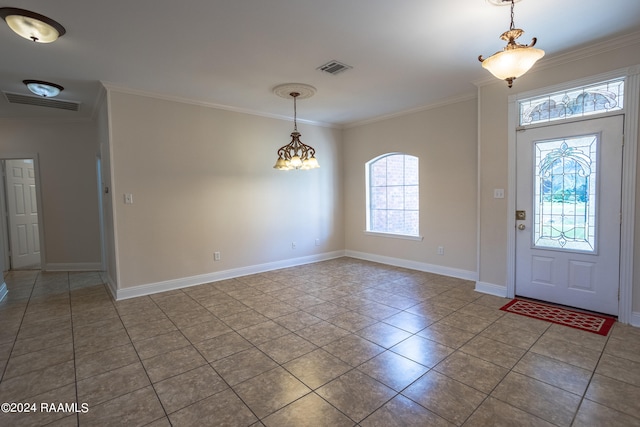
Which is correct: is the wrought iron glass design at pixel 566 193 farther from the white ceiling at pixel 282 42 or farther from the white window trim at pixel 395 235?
the white window trim at pixel 395 235

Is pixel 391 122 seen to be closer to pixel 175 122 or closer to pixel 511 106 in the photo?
pixel 511 106

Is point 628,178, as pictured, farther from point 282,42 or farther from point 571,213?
point 282,42

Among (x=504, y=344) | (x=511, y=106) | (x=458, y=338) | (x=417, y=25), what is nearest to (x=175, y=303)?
(x=458, y=338)

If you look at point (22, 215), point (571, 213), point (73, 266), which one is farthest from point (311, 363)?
point (22, 215)

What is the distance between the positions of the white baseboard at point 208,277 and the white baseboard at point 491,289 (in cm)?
291

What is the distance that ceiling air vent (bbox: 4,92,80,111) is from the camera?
13.8 ft

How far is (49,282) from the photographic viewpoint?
4902 millimetres

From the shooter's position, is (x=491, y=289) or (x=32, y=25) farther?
(x=491, y=289)

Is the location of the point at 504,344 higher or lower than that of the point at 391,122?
lower

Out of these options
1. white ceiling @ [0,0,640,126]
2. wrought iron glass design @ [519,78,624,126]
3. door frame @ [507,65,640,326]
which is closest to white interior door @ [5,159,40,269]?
white ceiling @ [0,0,640,126]

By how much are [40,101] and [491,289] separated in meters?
6.71

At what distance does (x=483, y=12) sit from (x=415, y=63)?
0.97 metres

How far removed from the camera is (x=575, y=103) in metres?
3.29

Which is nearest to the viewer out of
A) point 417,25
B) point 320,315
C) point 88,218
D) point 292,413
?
point 292,413
